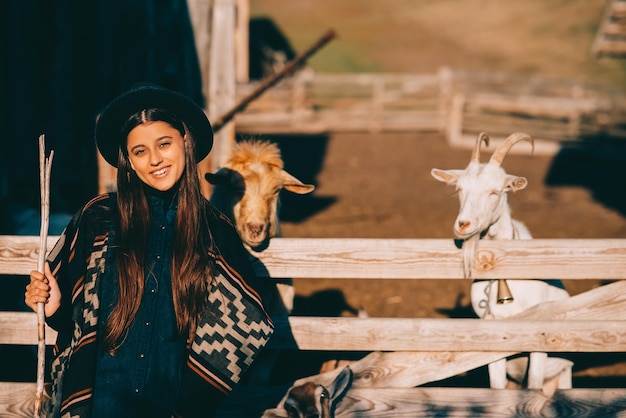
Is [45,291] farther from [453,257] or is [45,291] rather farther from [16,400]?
[453,257]

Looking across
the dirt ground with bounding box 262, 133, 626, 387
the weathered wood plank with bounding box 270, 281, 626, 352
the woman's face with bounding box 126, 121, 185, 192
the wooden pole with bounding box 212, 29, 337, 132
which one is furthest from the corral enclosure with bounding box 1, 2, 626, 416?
the woman's face with bounding box 126, 121, 185, 192

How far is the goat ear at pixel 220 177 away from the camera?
14.0ft

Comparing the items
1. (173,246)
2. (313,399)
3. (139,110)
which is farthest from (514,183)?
(139,110)

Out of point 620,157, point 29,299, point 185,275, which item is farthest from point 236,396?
point 620,157

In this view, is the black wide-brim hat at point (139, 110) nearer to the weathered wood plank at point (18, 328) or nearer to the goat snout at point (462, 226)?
the weathered wood plank at point (18, 328)

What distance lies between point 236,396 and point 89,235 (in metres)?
1.29

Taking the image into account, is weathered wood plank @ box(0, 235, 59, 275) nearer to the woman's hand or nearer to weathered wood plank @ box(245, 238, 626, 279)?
the woman's hand

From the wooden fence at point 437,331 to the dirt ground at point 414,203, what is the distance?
1.57m

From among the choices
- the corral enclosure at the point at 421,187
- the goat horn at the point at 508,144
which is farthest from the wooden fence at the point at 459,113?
the goat horn at the point at 508,144

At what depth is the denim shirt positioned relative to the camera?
9.62ft

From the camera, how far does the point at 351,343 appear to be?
3.77 m

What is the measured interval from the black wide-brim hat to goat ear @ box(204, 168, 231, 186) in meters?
0.99

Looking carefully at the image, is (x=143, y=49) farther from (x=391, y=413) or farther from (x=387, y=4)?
(x=387, y=4)

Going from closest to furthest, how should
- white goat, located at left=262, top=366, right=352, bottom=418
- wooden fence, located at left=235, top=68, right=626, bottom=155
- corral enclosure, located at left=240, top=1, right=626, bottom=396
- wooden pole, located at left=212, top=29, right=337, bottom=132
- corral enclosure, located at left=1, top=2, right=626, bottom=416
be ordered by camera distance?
white goat, located at left=262, top=366, right=352, bottom=418 < corral enclosure, located at left=1, top=2, right=626, bottom=416 < corral enclosure, located at left=240, top=1, right=626, bottom=396 < wooden pole, located at left=212, top=29, right=337, bottom=132 < wooden fence, located at left=235, top=68, right=626, bottom=155
